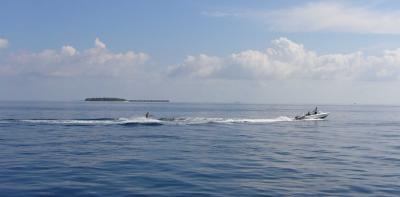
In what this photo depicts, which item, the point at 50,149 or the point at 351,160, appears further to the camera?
the point at 50,149

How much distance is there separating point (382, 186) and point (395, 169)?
6.74m

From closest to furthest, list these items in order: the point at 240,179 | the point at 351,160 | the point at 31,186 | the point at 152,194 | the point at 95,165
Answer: the point at 152,194, the point at 31,186, the point at 240,179, the point at 95,165, the point at 351,160

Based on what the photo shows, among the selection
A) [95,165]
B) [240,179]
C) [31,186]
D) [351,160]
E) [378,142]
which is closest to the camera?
[31,186]

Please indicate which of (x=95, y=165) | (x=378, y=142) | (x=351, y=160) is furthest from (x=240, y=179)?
(x=378, y=142)

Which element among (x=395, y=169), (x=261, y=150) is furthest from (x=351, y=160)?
(x=261, y=150)

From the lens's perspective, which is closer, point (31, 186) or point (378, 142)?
point (31, 186)

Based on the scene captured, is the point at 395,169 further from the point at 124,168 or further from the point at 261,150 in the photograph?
the point at 124,168

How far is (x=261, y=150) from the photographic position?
4153 centimetres

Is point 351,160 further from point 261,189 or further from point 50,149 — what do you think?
point 50,149

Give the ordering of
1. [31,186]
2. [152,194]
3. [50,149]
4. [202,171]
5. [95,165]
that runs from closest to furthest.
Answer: [152,194]
[31,186]
[202,171]
[95,165]
[50,149]

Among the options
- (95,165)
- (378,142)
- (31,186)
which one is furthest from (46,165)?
(378,142)

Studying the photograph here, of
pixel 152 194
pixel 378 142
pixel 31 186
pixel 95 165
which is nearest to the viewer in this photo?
pixel 152 194

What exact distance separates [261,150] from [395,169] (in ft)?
41.4

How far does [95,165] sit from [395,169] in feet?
62.7
